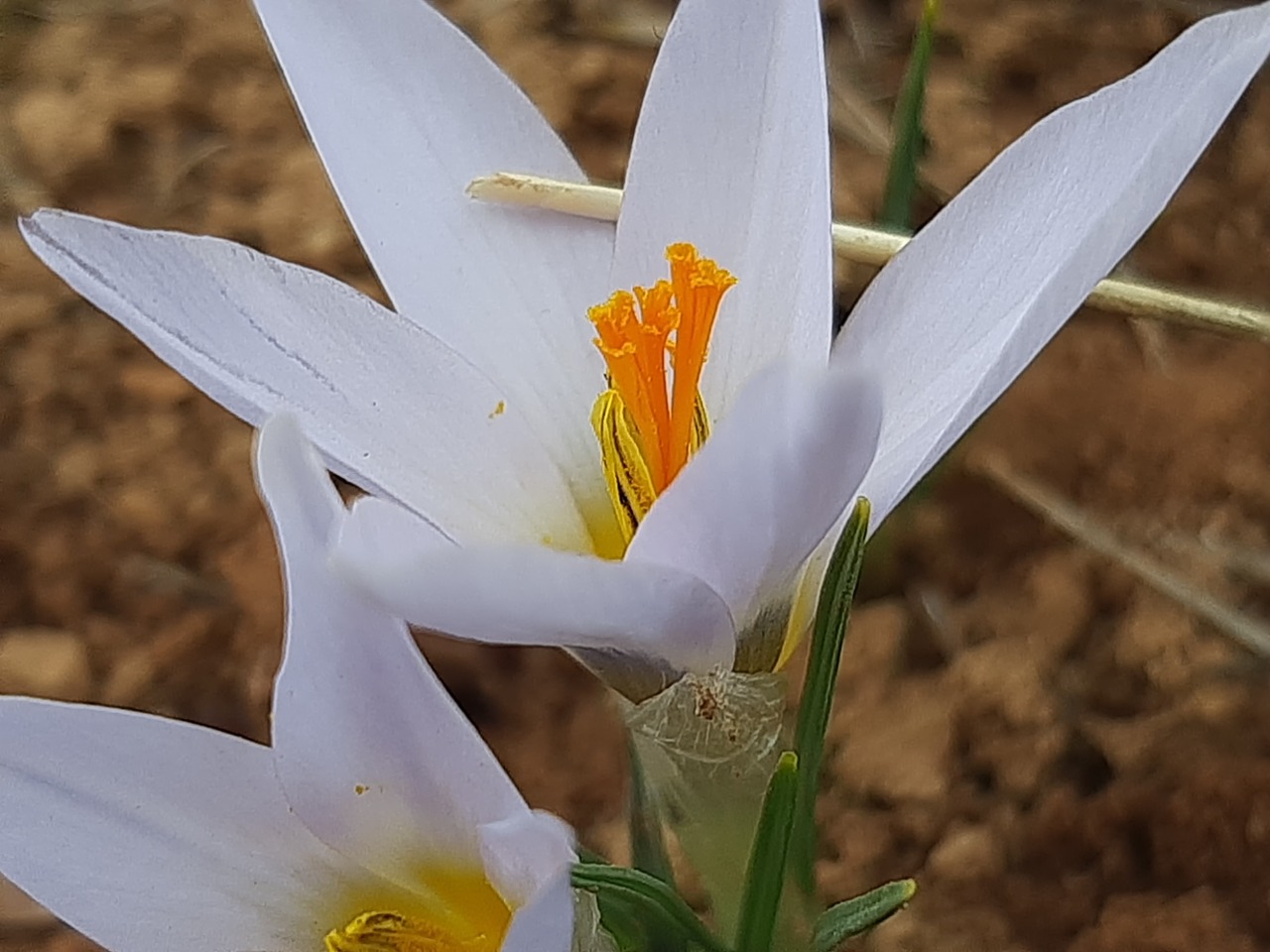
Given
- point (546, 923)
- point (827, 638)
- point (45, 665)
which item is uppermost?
point (45, 665)

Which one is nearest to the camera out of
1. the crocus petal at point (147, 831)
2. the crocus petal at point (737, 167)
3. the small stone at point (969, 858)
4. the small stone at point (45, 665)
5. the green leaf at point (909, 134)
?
the crocus petal at point (147, 831)

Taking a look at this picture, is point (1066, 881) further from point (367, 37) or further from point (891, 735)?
point (367, 37)

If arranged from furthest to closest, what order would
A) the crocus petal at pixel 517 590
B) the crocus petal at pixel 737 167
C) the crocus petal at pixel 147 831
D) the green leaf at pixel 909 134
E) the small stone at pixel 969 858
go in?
the small stone at pixel 969 858 → the green leaf at pixel 909 134 → the crocus petal at pixel 737 167 → the crocus petal at pixel 147 831 → the crocus petal at pixel 517 590

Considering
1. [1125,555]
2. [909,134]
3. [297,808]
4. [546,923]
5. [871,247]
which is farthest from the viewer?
[1125,555]

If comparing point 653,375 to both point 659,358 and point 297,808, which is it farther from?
point 297,808

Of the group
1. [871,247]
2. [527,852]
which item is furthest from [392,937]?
[871,247]

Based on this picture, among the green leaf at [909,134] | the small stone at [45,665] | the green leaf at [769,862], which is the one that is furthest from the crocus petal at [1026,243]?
the small stone at [45,665]

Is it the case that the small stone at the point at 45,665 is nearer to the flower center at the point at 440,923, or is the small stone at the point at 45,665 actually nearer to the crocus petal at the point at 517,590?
the flower center at the point at 440,923

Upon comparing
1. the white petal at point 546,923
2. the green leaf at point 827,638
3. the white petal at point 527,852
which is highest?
the green leaf at point 827,638
